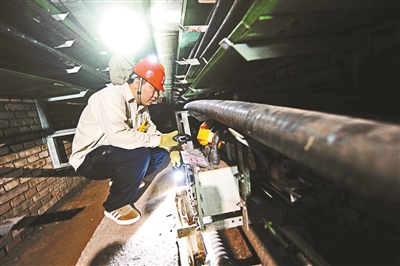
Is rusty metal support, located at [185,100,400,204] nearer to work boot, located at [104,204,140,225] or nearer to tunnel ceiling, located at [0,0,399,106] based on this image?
tunnel ceiling, located at [0,0,399,106]

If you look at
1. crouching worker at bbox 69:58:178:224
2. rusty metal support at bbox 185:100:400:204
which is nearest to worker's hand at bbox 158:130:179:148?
crouching worker at bbox 69:58:178:224

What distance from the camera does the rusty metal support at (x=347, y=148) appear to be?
334mm

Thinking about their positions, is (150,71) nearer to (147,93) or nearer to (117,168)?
(147,93)

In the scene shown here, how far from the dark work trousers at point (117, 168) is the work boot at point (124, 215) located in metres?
0.09

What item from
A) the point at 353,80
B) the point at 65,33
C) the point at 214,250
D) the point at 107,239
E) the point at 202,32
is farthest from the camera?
the point at 107,239

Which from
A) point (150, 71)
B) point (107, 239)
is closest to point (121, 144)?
point (150, 71)

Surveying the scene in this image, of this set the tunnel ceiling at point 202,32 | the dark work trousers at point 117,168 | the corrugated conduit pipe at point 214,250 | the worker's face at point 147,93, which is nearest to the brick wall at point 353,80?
the tunnel ceiling at point 202,32

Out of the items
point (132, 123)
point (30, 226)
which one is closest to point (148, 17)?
point (132, 123)

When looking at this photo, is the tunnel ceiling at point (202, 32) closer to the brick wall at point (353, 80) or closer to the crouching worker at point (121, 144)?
the brick wall at point (353, 80)

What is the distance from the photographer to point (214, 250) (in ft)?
5.05

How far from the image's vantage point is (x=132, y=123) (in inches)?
105

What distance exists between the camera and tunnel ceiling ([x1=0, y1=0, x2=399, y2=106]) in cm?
73

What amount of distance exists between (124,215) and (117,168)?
641 mm

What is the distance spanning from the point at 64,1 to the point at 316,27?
6.13 ft
